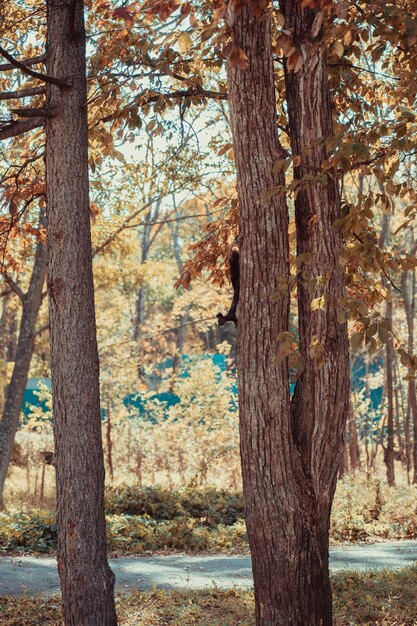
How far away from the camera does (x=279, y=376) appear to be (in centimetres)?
480

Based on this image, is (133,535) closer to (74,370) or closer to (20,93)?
(74,370)

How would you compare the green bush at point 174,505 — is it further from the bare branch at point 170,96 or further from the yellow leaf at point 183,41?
the yellow leaf at point 183,41

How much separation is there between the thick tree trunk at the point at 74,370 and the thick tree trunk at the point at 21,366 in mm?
7458

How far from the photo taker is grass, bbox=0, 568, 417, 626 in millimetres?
6129

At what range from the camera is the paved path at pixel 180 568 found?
7812 millimetres

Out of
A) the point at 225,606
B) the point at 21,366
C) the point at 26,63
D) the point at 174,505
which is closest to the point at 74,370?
the point at 26,63

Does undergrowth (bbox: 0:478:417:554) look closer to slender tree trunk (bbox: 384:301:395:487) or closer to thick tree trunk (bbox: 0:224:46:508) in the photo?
slender tree trunk (bbox: 384:301:395:487)

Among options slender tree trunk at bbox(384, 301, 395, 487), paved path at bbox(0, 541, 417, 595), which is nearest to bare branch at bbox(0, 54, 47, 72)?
paved path at bbox(0, 541, 417, 595)

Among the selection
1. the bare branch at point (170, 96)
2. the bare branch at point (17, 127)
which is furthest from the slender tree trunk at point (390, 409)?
the bare branch at point (17, 127)

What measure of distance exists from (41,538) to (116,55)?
6.82 meters

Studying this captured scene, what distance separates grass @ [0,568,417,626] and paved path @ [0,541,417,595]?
1.73 feet

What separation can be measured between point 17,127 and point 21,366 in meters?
7.88

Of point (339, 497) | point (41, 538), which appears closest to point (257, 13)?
point (41, 538)

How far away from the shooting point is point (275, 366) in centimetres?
478
